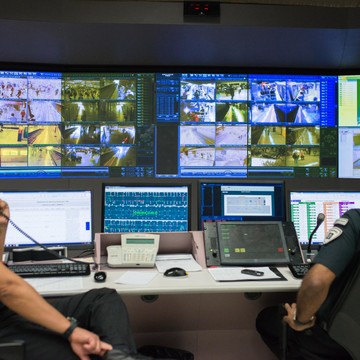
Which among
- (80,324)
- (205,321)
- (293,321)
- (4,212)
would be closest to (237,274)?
(293,321)

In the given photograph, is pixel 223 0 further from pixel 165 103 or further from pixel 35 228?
pixel 35 228

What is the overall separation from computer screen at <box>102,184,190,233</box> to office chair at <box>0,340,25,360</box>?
1.12 m

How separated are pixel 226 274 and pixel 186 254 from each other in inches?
14.9

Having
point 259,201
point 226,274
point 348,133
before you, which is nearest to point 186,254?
point 226,274

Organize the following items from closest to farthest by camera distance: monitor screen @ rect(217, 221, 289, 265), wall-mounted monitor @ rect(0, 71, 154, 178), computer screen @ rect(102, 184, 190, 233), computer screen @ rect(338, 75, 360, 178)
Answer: monitor screen @ rect(217, 221, 289, 265), computer screen @ rect(102, 184, 190, 233), wall-mounted monitor @ rect(0, 71, 154, 178), computer screen @ rect(338, 75, 360, 178)

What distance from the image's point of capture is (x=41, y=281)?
5.98 feet

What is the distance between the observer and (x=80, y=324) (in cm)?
158

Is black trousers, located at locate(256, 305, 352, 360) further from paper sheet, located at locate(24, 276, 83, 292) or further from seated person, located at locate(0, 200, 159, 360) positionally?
paper sheet, located at locate(24, 276, 83, 292)

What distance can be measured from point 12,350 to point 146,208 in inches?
48.4

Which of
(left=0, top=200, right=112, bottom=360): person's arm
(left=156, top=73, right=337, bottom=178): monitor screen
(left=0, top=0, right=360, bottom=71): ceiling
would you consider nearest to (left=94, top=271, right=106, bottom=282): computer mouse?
(left=0, top=200, right=112, bottom=360): person's arm

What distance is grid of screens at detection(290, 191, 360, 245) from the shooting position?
2.29 metres

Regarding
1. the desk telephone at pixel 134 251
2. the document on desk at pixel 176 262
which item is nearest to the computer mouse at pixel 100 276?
the desk telephone at pixel 134 251

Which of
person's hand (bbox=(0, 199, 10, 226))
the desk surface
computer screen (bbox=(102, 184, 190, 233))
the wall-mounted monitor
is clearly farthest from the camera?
the wall-mounted monitor

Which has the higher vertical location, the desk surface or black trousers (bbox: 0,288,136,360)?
the desk surface
